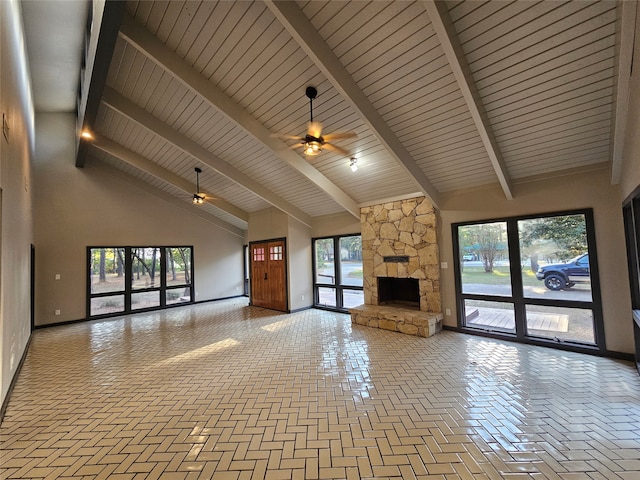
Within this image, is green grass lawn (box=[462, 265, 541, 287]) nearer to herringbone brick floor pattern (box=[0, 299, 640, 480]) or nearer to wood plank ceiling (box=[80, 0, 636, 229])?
herringbone brick floor pattern (box=[0, 299, 640, 480])

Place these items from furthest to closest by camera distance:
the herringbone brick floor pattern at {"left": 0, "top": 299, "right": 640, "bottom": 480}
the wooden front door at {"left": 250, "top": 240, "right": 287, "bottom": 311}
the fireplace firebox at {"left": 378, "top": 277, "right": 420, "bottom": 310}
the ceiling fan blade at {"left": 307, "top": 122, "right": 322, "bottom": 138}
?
1. the wooden front door at {"left": 250, "top": 240, "right": 287, "bottom": 311}
2. the fireplace firebox at {"left": 378, "top": 277, "right": 420, "bottom": 310}
3. the ceiling fan blade at {"left": 307, "top": 122, "right": 322, "bottom": 138}
4. the herringbone brick floor pattern at {"left": 0, "top": 299, "right": 640, "bottom": 480}

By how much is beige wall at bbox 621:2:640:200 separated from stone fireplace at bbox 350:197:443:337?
2567 millimetres

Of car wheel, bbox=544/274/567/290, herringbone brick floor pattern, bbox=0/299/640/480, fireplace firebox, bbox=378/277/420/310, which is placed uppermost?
car wheel, bbox=544/274/567/290

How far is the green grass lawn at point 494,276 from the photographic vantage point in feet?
14.7

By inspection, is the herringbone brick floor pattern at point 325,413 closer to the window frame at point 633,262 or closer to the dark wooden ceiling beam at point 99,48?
the window frame at point 633,262

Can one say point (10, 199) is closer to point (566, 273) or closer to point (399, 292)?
point (399, 292)

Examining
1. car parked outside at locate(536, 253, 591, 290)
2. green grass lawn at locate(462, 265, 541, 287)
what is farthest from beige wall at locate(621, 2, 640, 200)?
green grass lawn at locate(462, 265, 541, 287)

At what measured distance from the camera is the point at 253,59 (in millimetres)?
3500

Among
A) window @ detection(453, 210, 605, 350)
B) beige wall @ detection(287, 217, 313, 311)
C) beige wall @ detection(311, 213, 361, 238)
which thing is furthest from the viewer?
beige wall @ detection(287, 217, 313, 311)

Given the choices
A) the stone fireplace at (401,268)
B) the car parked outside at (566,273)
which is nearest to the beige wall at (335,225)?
the stone fireplace at (401,268)

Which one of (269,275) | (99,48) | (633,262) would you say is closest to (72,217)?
(269,275)

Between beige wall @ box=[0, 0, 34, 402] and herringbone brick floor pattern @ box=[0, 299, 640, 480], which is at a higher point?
beige wall @ box=[0, 0, 34, 402]

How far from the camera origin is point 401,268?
5.81 metres

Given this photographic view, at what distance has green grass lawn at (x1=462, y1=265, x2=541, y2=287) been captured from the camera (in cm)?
449
